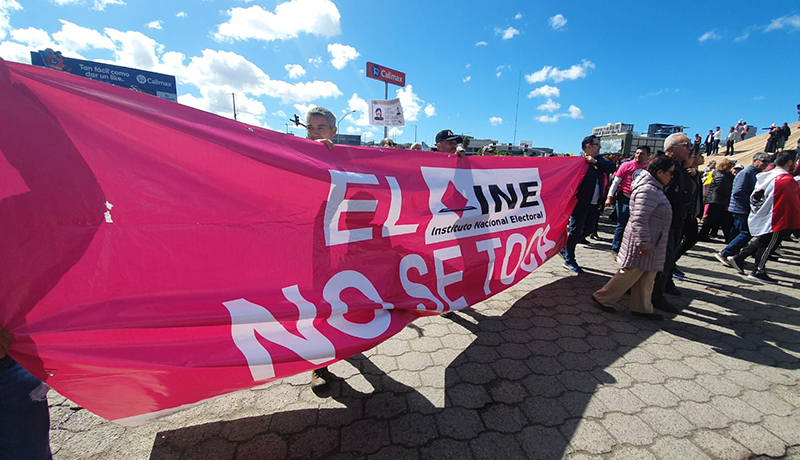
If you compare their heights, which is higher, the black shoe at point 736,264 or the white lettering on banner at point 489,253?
the white lettering on banner at point 489,253

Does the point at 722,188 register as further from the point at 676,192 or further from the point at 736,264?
the point at 676,192

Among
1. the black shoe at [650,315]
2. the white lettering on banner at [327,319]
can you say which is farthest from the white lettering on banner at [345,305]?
the black shoe at [650,315]

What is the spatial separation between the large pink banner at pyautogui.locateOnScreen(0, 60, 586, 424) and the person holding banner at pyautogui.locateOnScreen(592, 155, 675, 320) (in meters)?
2.39

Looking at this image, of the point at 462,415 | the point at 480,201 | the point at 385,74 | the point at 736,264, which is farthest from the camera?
the point at 385,74

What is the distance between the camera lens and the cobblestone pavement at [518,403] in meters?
1.81

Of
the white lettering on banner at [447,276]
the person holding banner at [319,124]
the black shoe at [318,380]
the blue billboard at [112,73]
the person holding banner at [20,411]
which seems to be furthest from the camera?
the blue billboard at [112,73]

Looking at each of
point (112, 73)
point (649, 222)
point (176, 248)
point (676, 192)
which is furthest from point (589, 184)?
point (112, 73)

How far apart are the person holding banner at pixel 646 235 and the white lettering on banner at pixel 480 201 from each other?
89 centimetres

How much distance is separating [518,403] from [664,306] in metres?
2.71

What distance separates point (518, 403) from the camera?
2.15 metres

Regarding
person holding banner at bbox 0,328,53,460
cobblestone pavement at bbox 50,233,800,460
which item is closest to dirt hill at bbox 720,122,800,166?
cobblestone pavement at bbox 50,233,800,460

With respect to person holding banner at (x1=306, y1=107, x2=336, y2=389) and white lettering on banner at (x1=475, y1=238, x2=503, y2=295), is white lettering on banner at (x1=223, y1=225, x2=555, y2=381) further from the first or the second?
person holding banner at (x1=306, y1=107, x2=336, y2=389)

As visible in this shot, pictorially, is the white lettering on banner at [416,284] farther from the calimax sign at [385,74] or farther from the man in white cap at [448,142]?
the calimax sign at [385,74]

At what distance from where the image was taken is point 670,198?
3.45m
